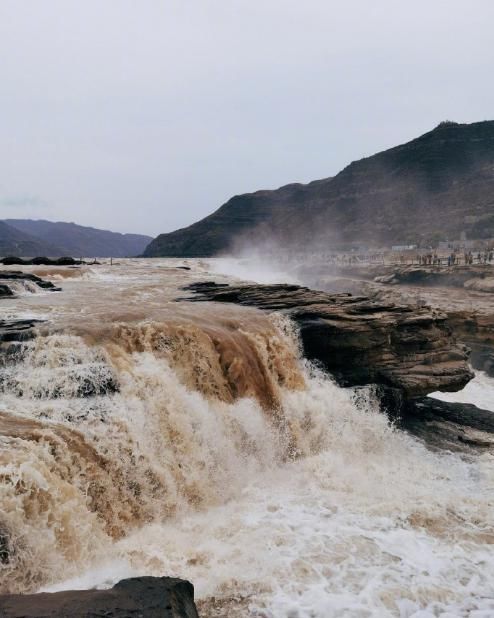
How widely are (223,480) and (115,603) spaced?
15.9ft

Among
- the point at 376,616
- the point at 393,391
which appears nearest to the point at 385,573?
the point at 376,616

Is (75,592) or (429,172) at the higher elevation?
(429,172)

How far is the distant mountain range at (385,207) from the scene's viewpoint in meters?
94.1

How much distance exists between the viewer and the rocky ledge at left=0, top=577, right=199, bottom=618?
4.32m

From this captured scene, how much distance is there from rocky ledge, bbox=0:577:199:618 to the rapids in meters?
1.15

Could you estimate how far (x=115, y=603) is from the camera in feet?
14.9

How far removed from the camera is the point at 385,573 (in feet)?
22.4

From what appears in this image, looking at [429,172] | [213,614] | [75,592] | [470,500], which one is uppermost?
[429,172]

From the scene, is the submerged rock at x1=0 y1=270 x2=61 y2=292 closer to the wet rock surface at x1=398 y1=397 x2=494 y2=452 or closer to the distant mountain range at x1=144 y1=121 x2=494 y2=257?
the wet rock surface at x1=398 y1=397 x2=494 y2=452

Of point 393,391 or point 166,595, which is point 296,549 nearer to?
point 166,595

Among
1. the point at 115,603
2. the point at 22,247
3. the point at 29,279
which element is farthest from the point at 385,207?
the point at 22,247

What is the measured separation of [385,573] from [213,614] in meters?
2.57

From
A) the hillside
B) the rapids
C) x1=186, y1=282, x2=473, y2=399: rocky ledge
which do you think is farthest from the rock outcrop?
the hillside

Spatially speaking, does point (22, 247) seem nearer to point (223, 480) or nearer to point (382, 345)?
point (382, 345)
